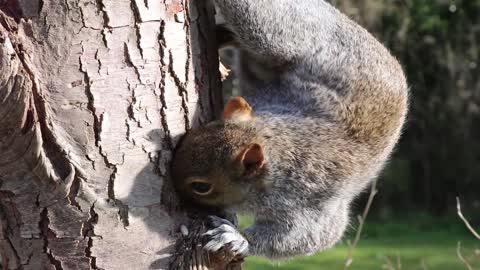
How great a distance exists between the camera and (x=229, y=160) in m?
2.64

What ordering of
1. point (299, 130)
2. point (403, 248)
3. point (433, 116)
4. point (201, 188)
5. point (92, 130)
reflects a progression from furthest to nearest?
point (433, 116) < point (403, 248) < point (299, 130) < point (201, 188) < point (92, 130)

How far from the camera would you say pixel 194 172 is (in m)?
2.50

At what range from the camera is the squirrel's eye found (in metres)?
2.49

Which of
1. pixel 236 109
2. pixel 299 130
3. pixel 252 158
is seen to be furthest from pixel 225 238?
pixel 299 130

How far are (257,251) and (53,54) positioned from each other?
0.87 metres

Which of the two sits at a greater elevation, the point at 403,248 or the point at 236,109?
the point at 236,109

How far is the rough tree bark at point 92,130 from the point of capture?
2053 millimetres

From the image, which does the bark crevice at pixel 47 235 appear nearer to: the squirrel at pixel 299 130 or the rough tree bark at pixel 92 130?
the rough tree bark at pixel 92 130

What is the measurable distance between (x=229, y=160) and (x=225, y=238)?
34cm

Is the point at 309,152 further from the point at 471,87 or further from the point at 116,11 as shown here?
the point at 471,87

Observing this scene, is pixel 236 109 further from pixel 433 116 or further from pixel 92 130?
pixel 433 116

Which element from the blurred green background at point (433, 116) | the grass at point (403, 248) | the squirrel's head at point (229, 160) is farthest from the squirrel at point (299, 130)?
the blurred green background at point (433, 116)

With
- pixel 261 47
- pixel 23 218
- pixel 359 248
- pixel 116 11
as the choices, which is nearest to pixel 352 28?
pixel 261 47

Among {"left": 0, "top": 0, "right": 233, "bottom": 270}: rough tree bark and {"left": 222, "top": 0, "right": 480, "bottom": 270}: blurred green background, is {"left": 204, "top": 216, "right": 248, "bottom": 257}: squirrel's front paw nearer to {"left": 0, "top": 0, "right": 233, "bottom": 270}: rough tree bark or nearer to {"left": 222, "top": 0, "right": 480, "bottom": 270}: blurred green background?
{"left": 0, "top": 0, "right": 233, "bottom": 270}: rough tree bark
